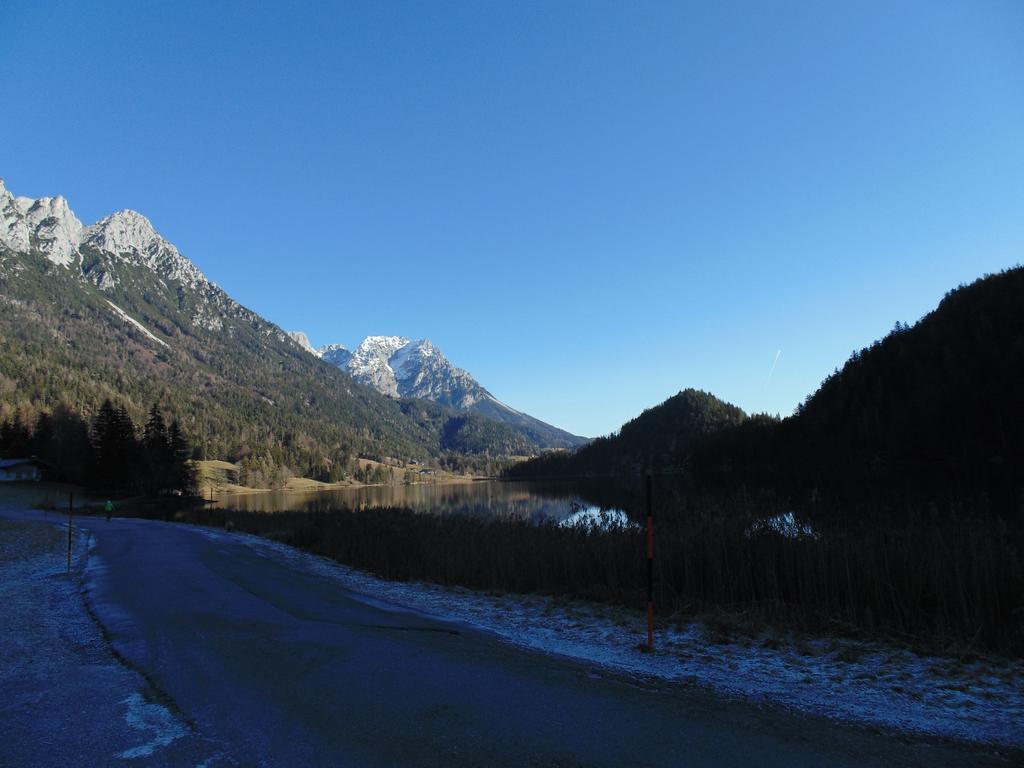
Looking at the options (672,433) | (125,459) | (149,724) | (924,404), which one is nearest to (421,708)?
(149,724)

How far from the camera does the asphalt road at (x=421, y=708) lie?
390cm

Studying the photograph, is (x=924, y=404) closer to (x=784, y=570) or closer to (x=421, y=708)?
(x=784, y=570)

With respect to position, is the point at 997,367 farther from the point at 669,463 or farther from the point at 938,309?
the point at 669,463

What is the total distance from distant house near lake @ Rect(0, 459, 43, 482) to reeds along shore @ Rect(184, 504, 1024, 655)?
76882 millimetres

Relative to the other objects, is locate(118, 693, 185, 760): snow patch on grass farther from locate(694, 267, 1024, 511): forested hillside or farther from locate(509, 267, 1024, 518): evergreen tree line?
locate(694, 267, 1024, 511): forested hillside

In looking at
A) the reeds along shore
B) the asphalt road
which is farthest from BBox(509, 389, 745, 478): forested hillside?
the asphalt road

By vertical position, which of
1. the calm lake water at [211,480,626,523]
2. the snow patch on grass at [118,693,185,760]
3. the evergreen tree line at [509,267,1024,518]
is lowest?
the calm lake water at [211,480,626,523]

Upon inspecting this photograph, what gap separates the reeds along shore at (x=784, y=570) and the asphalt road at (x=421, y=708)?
4019mm

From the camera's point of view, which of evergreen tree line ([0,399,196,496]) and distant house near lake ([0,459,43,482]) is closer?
evergreen tree line ([0,399,196,496])

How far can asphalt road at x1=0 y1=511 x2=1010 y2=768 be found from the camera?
3.90 meters

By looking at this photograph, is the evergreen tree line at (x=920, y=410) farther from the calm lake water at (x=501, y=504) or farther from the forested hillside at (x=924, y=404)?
the calm lake water at (x=501, y=504)

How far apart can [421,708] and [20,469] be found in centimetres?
9080

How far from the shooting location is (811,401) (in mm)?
105312

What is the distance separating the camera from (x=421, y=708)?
15.6 ft
